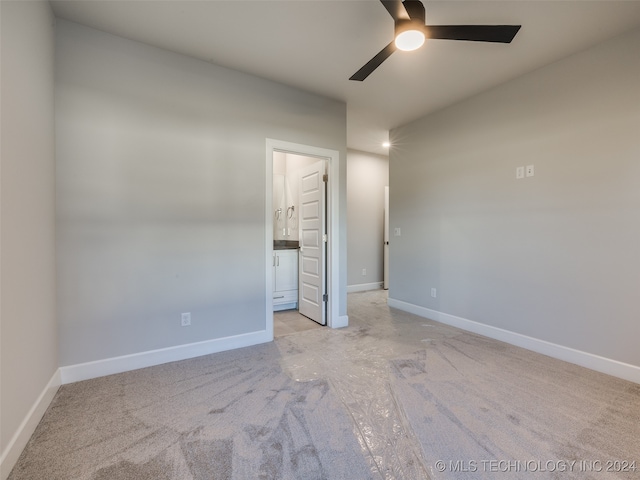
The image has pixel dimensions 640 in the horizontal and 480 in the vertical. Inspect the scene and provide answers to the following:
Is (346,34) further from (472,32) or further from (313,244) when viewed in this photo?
(313,244)

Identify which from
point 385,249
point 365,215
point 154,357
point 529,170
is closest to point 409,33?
point 529,170

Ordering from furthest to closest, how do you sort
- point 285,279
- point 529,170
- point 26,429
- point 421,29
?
point 285,279 < point 529,170 < point 421,29 < point 26,429

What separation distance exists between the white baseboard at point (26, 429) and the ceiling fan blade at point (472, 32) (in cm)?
312

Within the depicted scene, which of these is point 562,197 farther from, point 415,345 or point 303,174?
point 303,174

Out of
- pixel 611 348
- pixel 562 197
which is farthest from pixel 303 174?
pixel 611 348

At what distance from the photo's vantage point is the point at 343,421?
1711 mm

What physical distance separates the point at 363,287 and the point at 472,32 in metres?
4.60

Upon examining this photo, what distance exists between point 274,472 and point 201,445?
452 millimetres

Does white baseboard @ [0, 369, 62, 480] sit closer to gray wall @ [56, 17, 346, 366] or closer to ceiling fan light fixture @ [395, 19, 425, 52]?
gray wall @ [56, 17, 346, 366]

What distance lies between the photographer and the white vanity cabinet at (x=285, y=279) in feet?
13.9

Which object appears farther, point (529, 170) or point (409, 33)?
point (529, 170)

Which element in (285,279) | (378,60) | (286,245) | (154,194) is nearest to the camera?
(378,60)

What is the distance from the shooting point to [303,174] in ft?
13.2

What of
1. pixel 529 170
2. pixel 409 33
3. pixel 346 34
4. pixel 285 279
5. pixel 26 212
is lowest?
pixel 285 279
